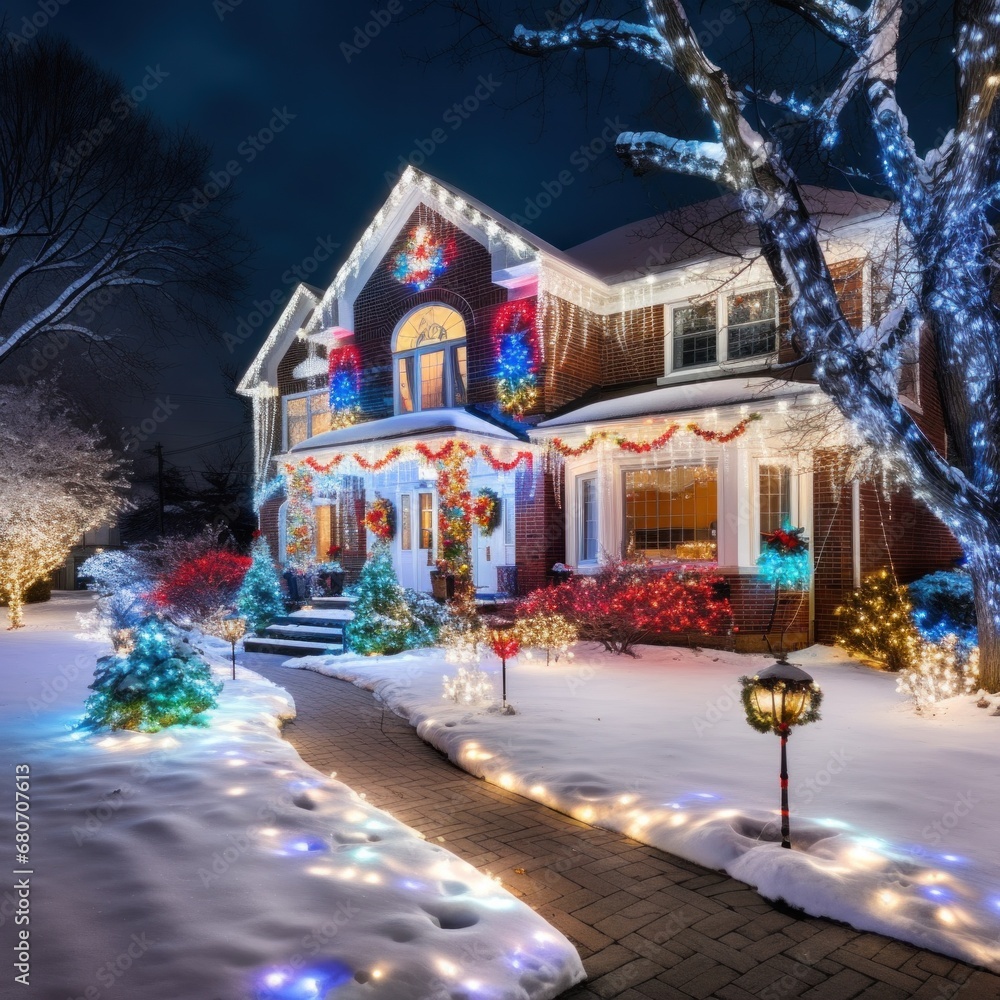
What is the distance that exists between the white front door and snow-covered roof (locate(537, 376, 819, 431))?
12.5 feet

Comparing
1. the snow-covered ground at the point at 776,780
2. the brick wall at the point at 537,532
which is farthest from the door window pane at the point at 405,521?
the snow-covered ground at the point at 776,780

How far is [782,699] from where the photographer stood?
438 centimetres

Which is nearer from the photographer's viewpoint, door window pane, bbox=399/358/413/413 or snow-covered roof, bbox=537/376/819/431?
snow-covered roof, bbox=537/376/819/431

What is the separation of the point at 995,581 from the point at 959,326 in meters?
2.69

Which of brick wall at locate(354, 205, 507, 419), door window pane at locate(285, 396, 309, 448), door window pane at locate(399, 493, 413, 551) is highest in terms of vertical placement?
brick wall at locate(354, 205, 507, 419)

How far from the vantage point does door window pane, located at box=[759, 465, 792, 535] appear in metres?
12.2

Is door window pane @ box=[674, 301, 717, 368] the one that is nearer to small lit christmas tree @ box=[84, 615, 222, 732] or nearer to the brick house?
the brick house

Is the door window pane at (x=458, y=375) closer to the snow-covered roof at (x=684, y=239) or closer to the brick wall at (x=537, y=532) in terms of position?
the brick wall at (x=537, y=532)

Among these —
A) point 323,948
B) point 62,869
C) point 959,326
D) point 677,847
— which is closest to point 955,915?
point 677,847

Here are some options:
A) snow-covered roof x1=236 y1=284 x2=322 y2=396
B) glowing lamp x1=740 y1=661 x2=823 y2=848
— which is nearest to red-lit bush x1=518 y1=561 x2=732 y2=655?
glowing lamp x1=740 y1=661 x2=823 y2=848

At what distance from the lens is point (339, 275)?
17.6 m

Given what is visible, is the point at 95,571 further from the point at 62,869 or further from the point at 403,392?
the point at 62,869

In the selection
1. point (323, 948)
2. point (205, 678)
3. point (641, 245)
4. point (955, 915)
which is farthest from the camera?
point (641, 245)

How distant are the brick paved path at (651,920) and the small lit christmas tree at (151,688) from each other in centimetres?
205
